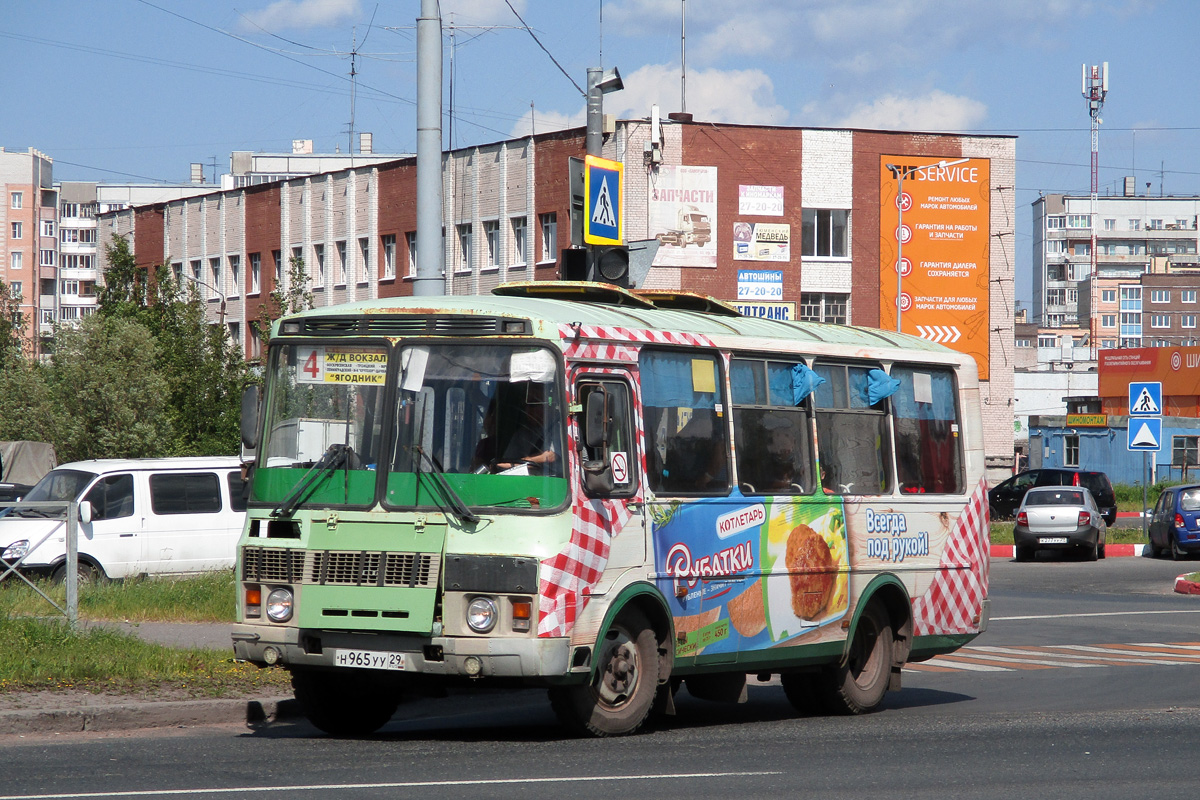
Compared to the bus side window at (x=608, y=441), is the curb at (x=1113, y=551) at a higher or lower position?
lower

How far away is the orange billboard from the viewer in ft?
167

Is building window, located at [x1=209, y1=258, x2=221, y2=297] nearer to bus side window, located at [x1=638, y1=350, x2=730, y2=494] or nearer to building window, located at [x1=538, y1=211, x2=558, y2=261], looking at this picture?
building window, located at [x1=538, y1=211, x2=558, y2=261]

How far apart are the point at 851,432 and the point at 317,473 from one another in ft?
14.3

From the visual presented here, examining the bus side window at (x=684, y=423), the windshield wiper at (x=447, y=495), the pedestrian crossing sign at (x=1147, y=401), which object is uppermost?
the pedestrian crossing sign at (x=1147, y=401)

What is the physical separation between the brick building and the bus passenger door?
3700 centimetres

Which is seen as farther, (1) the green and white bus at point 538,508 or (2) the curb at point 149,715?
(2) the curb at point 149,715

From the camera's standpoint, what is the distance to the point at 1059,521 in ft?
108

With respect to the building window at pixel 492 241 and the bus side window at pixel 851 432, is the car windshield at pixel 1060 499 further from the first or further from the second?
the building window at pixel 492 241

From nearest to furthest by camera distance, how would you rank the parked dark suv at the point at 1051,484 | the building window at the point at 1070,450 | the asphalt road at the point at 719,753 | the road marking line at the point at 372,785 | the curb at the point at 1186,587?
the road marking line at the point at 372,785 → the asphalt road at the point at 719,753 → the curb at the point at 1186,587 → the parked dark suv at the point at 1051,484 → the building window at the point at 1070,450

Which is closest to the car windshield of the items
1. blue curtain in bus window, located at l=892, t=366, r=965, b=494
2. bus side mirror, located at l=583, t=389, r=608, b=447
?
blue curtain in bus window, located at l=892, t=366, r=965, b=494

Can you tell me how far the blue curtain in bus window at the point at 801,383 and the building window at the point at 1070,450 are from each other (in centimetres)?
5758

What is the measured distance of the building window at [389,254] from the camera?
58000mm

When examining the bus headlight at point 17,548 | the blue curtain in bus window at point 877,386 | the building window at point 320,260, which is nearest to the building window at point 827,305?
the building window at point 320,260

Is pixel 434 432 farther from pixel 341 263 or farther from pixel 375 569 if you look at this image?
pixel 341 263
